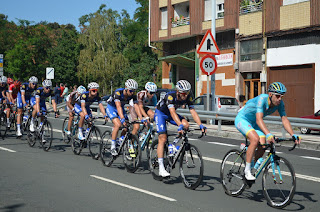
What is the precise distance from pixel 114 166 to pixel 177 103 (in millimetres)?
2762

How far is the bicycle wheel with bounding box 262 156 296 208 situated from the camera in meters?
6.08

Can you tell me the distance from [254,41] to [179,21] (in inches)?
340

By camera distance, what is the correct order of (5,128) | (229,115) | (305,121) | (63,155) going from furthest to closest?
(229,115) → (5,128) → (305,121) → (63,155)

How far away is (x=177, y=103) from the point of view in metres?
7.95

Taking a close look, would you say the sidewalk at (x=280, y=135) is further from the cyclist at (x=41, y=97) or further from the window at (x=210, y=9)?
the window at (x=210, y=9)

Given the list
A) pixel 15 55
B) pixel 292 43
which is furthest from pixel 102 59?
pixel 292 43

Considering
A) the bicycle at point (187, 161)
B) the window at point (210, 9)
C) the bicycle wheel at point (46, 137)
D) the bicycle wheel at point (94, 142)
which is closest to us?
the bicycle at point (187, 161)

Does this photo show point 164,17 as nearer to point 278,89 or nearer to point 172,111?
point 172,111

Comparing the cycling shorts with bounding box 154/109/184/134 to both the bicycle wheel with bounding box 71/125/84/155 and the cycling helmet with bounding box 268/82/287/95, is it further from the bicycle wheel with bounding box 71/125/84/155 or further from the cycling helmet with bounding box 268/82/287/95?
the bicycle wheel with bounding box 71/125/84/155

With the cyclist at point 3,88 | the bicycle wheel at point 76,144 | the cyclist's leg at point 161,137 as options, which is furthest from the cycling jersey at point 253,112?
the cyclist at point 3,88

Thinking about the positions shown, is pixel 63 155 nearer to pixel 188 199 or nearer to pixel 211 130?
pixel 188 199

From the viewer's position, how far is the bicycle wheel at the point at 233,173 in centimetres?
691

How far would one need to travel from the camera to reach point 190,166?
301 inches

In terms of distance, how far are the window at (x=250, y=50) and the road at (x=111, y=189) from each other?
1778cm
